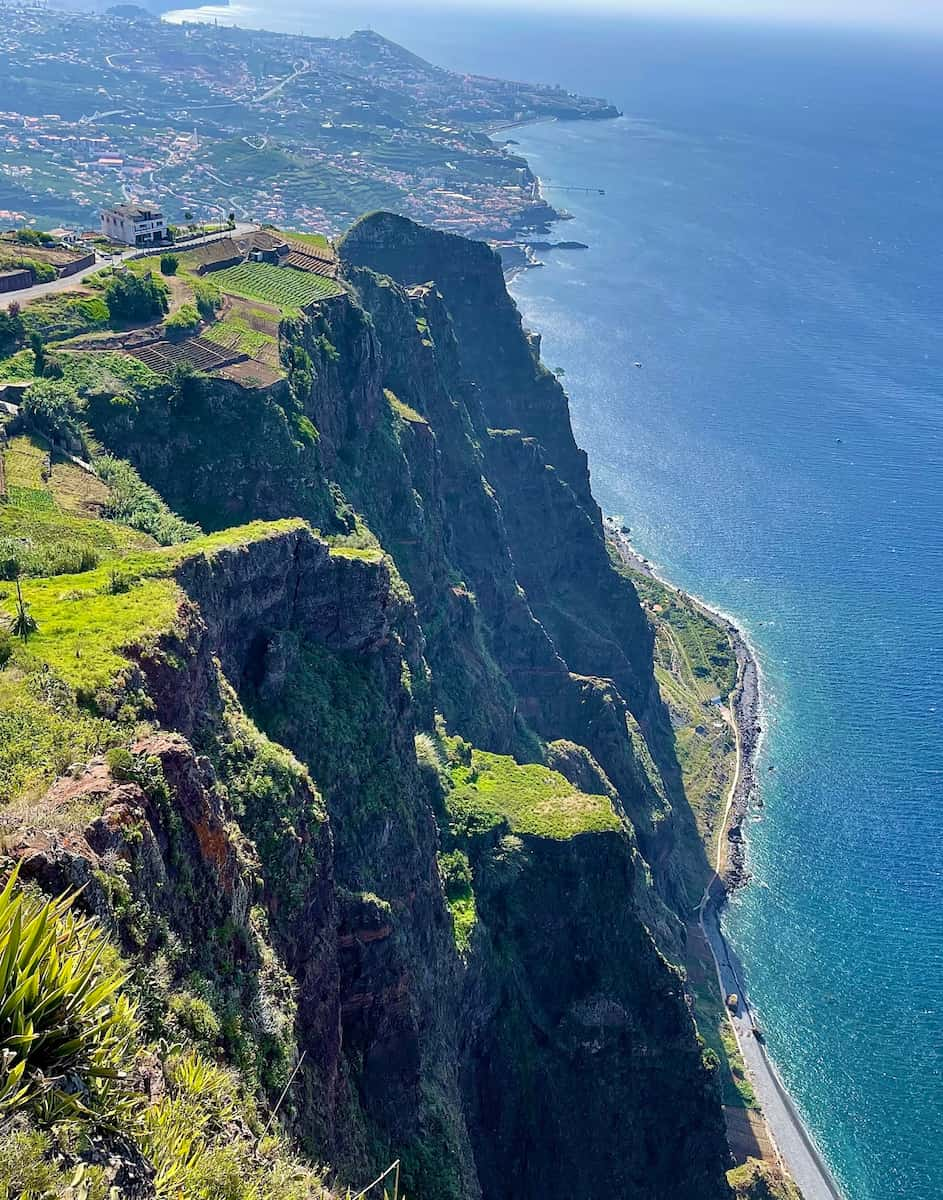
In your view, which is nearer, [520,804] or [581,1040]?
[581,1040]

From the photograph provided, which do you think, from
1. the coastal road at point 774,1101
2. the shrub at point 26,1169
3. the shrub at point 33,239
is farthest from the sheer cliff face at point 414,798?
the shrub at point 33,239

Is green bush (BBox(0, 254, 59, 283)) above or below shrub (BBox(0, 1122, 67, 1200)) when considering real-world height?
below

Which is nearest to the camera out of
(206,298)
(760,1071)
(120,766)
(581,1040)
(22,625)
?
(120,766)

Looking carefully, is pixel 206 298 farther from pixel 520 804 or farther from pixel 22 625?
pixel 22 625

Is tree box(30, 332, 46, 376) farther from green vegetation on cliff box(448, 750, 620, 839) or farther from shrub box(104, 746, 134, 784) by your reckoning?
→ shrub box(104, 746, 134, 784)

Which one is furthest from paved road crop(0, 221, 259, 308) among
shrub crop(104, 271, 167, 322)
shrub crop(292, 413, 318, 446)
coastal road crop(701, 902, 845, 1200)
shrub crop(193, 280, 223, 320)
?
coastal road crop(701, 902, 845, 1200)

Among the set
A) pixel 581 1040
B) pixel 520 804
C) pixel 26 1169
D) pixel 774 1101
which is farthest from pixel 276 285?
pixel 774 1101

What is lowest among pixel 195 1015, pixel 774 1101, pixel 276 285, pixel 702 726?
pixel 774 1101
